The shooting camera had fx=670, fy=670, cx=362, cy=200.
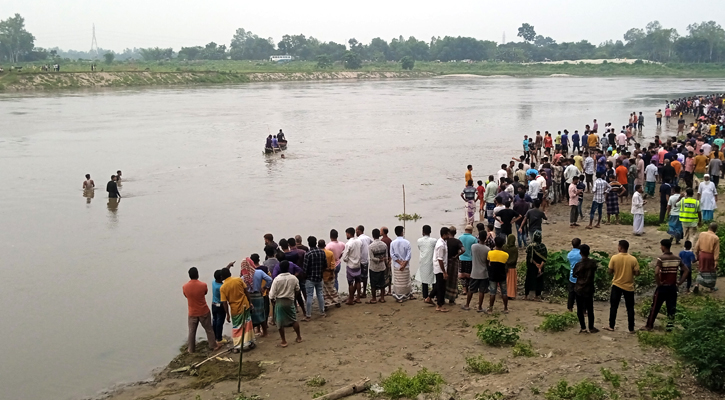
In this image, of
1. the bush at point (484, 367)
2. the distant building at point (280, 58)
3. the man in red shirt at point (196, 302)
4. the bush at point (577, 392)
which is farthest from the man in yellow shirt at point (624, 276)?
the distant building at point (280, 58)

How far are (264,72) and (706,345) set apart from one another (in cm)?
9669

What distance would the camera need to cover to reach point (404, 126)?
131 ft

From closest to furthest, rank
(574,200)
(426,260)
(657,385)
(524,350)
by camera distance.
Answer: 1. (657,385)
2. (524,350)
3. (426,260)
4. (574,200)

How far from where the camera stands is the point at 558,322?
911 cm

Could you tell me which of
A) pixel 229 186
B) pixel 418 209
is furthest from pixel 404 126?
pixel 418 209

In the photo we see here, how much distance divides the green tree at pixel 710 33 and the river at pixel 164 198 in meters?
107

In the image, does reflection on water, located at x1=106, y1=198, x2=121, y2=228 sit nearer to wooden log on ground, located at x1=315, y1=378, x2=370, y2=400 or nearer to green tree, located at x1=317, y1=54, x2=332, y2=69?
wooden log on ground, located at x1=315, y1=378, x2=370, y2=400

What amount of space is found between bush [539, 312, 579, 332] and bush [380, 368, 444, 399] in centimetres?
215

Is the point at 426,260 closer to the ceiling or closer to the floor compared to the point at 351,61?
closer to the floor

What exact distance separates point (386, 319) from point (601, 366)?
11.9ft

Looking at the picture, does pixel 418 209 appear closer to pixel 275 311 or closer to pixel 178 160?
pixel 275 311

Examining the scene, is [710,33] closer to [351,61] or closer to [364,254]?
[351,61]

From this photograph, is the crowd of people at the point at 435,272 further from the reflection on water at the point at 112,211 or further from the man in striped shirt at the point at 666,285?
the reflection on water at the point at 112,211

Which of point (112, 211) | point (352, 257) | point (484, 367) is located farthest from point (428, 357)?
point (112, 211)
